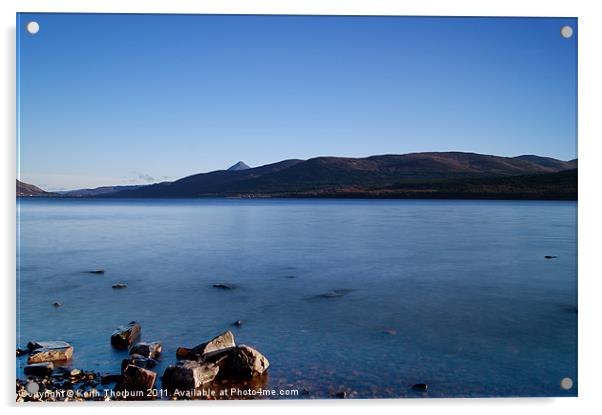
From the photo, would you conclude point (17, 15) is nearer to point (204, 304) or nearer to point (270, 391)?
point (204, 304)

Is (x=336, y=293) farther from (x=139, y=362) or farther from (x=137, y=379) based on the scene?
(x=137, y=379)

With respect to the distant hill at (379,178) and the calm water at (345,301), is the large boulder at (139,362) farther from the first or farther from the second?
the distant hill at (379,178)

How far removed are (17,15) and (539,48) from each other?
4.53 metres

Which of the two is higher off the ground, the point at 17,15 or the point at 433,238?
the point at 17,15

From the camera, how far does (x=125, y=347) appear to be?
13.7 feet

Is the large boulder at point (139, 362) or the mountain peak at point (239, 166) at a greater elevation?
the mountain peak at point (239, 166)

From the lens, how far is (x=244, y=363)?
146 inches

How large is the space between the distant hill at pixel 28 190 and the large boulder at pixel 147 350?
1619 millimetres

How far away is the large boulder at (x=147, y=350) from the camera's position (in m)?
3.93

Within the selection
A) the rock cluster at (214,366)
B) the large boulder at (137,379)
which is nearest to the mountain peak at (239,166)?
the rock cluster at (214,366)

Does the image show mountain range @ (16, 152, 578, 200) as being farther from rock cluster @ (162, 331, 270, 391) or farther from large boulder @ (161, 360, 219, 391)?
large boulder @ (161, 360, 219, 391)
